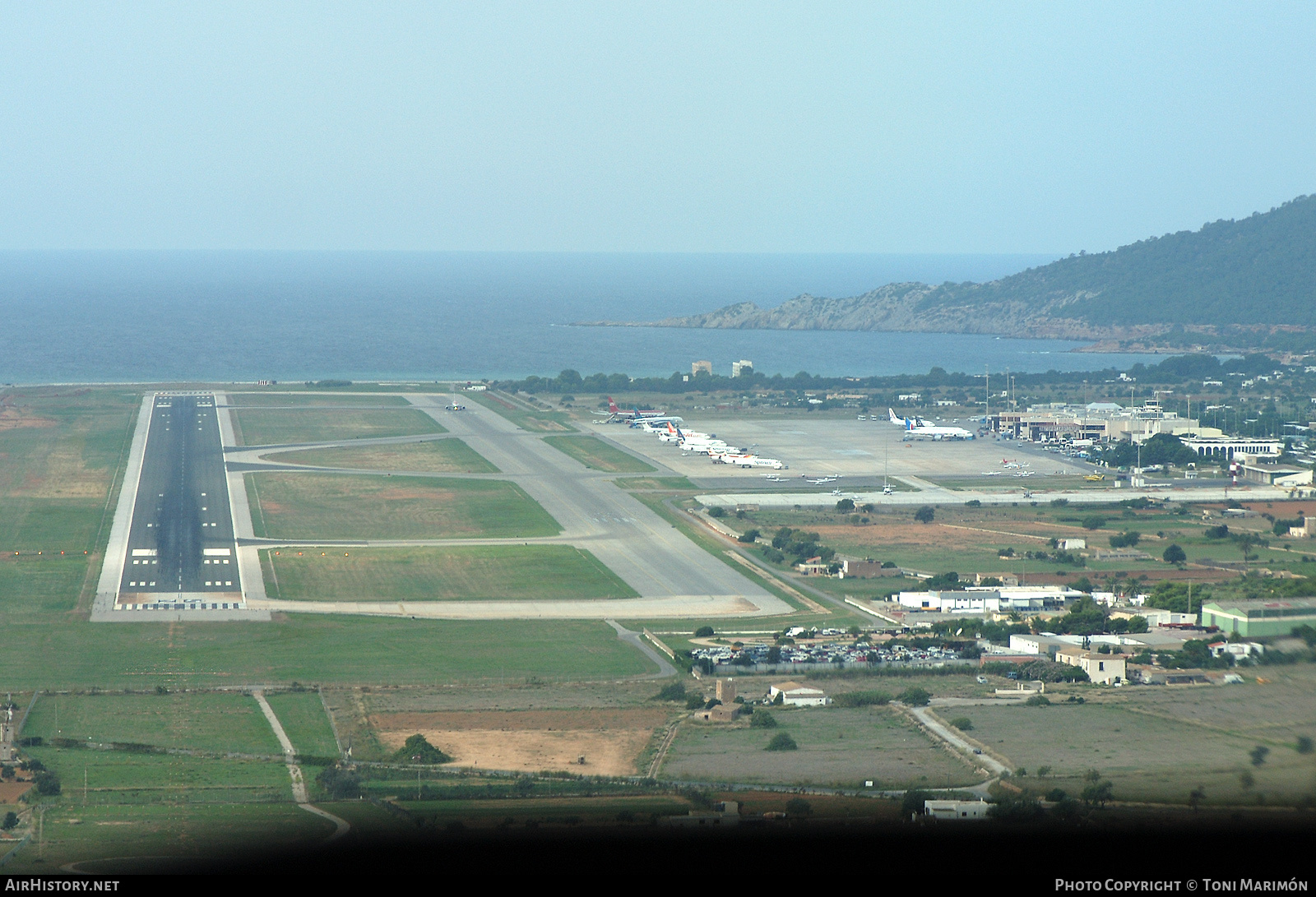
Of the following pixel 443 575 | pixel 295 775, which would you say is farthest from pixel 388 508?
pixel 295 775

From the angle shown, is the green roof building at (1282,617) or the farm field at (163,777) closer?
the green roof building at (1282,617)

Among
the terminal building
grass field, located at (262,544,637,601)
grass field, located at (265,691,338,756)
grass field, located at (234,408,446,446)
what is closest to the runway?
grass field, located at (262,544,637,601)

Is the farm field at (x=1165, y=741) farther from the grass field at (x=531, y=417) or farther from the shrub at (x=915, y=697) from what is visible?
the grass field at (x=531, y=417)

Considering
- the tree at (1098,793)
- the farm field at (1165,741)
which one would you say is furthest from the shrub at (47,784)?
the tree at (1098,793)

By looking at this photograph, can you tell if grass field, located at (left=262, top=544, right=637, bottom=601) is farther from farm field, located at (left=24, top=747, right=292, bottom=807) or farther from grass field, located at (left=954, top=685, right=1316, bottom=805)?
grass field, located at (left=954, top=685, right=1316, bottom=805)

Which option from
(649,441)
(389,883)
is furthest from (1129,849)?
(649,441)
